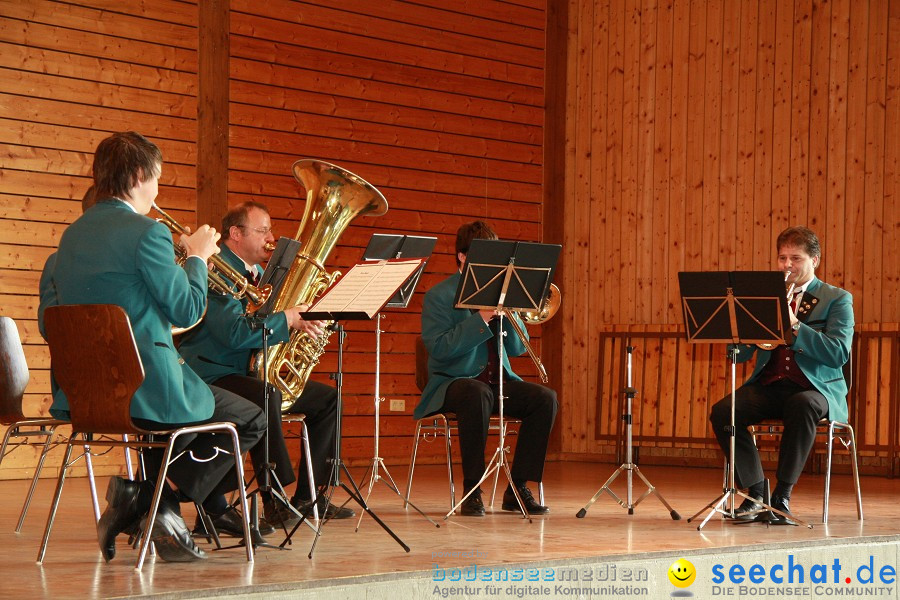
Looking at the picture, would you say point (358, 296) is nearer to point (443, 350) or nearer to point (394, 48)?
point (443, 350)

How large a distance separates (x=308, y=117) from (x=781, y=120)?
3.52 metres

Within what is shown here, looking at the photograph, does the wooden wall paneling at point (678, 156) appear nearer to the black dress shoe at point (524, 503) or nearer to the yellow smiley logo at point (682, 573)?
the black dress shoe at point (524, 503)

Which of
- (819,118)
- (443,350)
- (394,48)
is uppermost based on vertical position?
(394,48)

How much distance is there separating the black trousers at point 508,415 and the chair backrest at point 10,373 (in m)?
2.00

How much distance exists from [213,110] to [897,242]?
4.86 m

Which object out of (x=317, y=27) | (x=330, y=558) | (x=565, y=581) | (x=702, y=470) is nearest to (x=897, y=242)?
(x=702, y=470)

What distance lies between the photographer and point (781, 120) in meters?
8.20

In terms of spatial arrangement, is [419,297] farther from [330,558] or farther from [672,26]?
[330,558]

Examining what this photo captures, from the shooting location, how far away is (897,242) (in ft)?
25.4

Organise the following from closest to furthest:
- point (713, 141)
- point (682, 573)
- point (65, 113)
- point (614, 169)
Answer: point (682, 573)
point (65, 113)
point (713, 141)
point (614, 169)

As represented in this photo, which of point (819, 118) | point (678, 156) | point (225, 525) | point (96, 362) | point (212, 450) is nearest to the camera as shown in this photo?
point (96, 362)

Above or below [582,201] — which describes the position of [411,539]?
below

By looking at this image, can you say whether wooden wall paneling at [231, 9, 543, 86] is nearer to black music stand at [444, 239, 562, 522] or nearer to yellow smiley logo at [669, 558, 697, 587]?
black music stand at [444, 239, 562, 522]

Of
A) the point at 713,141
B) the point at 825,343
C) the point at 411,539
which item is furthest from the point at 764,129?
the point at 411,539
